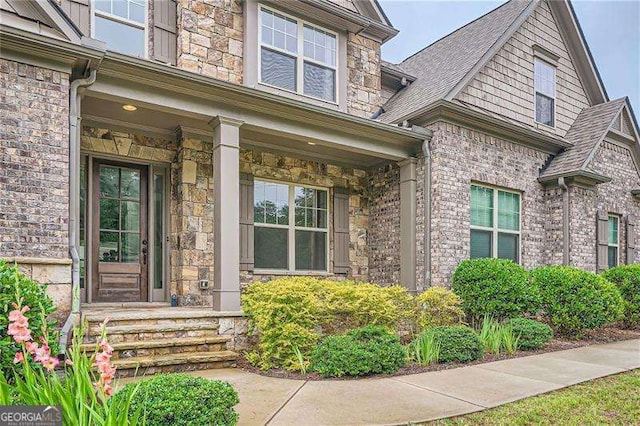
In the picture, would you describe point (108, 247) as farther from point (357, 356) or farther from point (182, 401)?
point (182, 401)

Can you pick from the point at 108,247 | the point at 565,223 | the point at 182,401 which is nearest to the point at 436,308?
the point at 565,223

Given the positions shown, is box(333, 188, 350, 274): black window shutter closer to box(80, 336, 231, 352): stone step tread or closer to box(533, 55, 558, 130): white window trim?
box(80, 336, 231, 352): stone step tread

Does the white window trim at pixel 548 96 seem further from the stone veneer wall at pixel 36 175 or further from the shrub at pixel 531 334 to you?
the stone veneer wall at pixel 36 175

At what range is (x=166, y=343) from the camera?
213 inches

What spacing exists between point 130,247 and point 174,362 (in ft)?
9.71

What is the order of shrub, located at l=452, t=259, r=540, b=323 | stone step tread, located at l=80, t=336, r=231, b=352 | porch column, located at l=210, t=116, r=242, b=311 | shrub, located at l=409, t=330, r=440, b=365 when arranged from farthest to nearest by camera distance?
shrub, located at l=452, t=259, r=540, b=323 < porch column, located at l=210, t=116, r=242, b=311 < shrub, located at l=409, t=330, r=440, b=365 < stone step tread, located at l=80, t=336, r=231, b=352

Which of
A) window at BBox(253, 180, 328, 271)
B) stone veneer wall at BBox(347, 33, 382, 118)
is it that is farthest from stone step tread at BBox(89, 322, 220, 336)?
stone veneer wall at BBox(347, 33, 382, 118)

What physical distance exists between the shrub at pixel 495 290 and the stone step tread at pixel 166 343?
415 cm

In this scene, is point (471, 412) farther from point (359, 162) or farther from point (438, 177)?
point (359, 162)

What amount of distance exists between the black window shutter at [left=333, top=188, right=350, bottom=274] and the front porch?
0.07 ft

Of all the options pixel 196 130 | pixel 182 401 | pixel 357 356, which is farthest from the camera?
pixel 196 130

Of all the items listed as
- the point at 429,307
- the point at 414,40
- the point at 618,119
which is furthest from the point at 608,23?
the point at 429,307

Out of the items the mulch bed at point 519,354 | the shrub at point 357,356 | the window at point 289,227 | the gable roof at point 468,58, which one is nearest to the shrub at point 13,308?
the mulch bed at point 519,354

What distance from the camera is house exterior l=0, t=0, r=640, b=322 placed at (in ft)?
17.3
